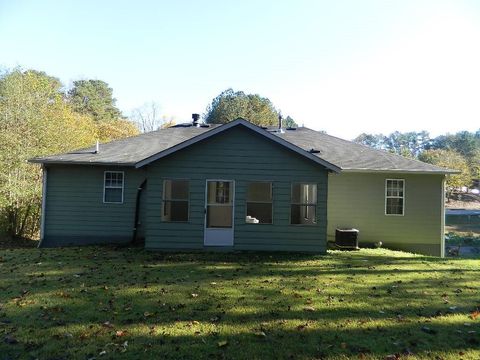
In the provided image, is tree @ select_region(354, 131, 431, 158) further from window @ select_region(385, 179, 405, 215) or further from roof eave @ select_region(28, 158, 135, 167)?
roof eave @ select_region(28, 158, 135, 167)

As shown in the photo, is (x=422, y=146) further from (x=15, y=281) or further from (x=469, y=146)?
(x=15, y=281)

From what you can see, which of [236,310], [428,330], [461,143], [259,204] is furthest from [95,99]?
[461,143]

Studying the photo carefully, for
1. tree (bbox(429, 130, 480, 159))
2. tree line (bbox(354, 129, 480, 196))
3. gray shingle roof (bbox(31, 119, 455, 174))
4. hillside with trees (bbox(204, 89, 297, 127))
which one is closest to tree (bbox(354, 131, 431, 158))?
tree line (bbox(354, 129, 480, 196))

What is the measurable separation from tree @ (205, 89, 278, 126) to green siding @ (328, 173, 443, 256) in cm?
3123

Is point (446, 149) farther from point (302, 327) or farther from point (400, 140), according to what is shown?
point (302, 327)

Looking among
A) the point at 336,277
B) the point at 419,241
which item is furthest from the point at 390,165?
the point at 336,277

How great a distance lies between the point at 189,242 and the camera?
11.2 m

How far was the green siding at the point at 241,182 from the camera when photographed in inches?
442

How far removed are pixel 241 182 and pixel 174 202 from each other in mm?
2896

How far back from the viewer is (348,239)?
12844 millimetres

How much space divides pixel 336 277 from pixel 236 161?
4762 mm

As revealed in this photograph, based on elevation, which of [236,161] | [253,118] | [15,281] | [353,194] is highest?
[253,118]

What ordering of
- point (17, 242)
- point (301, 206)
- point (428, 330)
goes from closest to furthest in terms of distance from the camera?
point (428, 330) → point (301, 206) → point (17, 242)

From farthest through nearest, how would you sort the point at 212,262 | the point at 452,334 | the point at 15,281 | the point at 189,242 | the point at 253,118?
the point at 253,118 < the point at 189,242 < the point at 212,262 < the point at 15,281 < the point at 452,334
